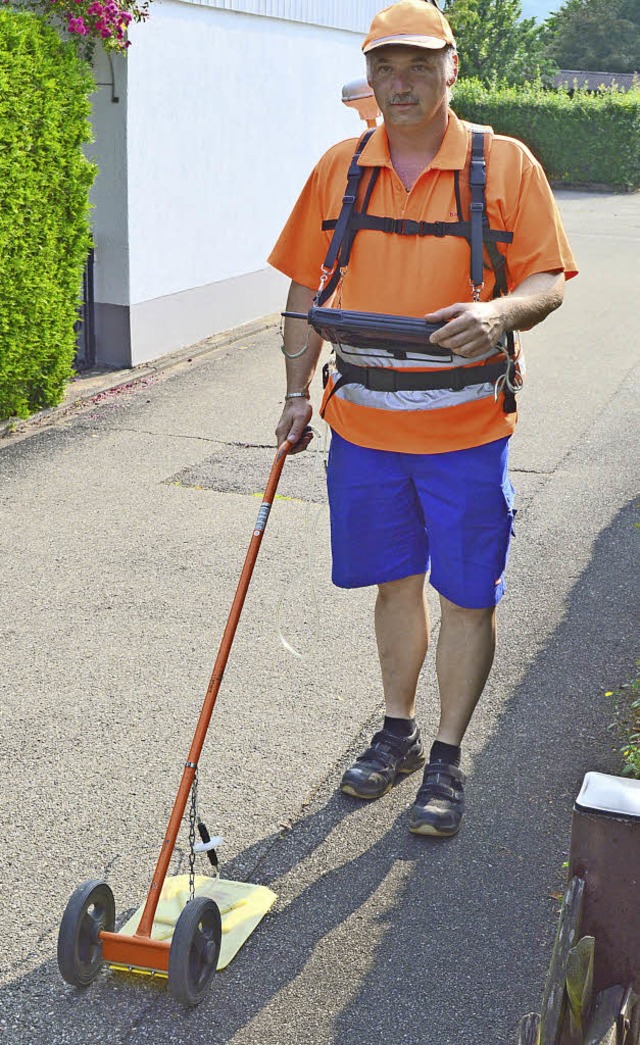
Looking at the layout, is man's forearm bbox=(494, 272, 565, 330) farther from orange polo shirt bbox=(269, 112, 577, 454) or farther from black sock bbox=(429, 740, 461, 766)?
black sock bbox=(429, 740, 461, 766)

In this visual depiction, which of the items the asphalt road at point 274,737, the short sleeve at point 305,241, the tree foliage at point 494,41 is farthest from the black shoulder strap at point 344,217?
the tree foliage at point 494,41

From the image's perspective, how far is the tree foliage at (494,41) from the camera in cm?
4828

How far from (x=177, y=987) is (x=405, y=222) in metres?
2.04

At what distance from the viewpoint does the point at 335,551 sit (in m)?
3.92

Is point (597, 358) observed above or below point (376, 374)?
below

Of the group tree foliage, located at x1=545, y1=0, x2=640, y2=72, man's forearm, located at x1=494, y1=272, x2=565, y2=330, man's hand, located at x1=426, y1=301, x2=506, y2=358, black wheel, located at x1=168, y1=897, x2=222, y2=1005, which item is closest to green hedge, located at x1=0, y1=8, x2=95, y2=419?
man's forearm, located at x1=494, y1=272, x2=565, y2=330

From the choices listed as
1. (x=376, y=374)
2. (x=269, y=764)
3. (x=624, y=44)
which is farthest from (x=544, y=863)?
(x=624, y=44)

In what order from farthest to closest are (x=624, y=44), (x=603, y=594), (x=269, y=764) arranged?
(x=624, y=44)
(x=603, y=594)
(x=269, y=764)

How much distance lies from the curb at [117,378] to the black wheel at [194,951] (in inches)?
216

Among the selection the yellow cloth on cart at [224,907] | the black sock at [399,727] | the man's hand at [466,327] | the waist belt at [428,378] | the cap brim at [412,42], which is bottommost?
the yellow cloth on cart at [224,907]

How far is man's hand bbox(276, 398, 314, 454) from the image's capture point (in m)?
3.75

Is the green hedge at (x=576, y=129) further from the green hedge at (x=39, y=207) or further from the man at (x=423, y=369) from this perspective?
the man at (x=423, y=369)

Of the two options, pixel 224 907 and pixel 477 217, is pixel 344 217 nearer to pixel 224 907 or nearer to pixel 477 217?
pixel 477 217

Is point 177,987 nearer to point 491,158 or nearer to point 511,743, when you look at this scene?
point 511,743
